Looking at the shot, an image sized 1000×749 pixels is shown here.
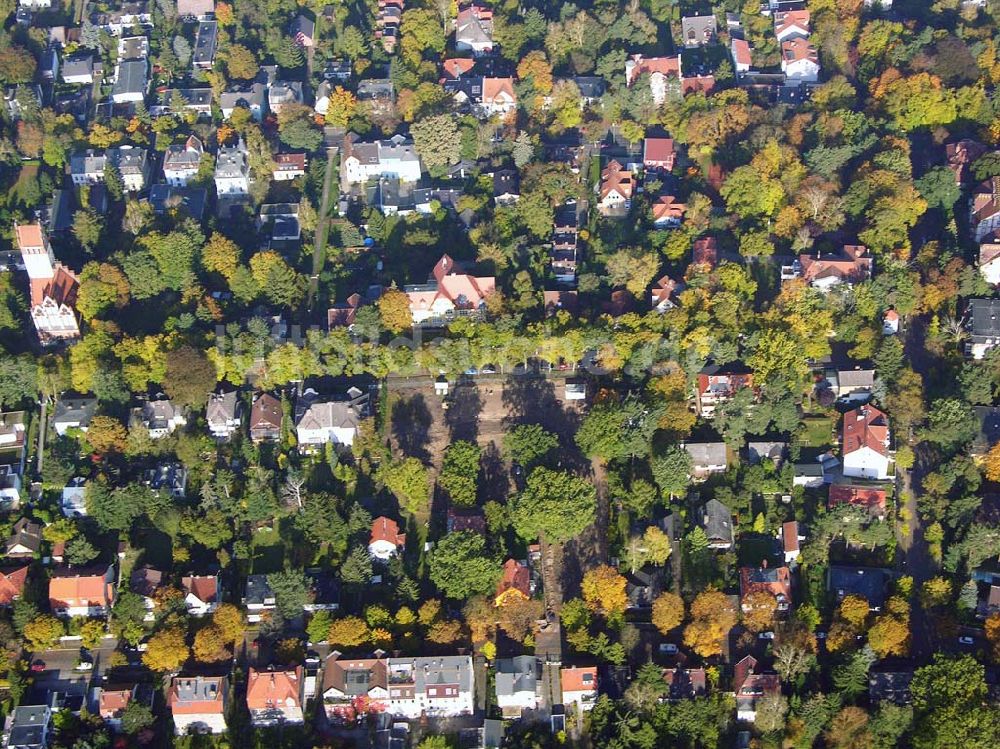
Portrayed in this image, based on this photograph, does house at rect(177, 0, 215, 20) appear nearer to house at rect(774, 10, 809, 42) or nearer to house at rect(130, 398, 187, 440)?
house at rect(130, 398, 187, 440)

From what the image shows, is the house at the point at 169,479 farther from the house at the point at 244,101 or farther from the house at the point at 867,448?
the house at the point at 867,448

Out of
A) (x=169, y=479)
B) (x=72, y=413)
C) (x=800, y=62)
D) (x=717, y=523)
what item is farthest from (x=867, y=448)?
(x=72, y=413)

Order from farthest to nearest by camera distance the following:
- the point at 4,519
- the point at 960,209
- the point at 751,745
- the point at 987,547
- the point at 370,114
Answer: the point at 370,114
the point at 960,209
the point at 4,519
the point at 987,547
the point at 751,745

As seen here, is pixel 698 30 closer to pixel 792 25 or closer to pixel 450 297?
pixel 792 25

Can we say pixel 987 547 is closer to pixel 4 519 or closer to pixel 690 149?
pixel 690 149

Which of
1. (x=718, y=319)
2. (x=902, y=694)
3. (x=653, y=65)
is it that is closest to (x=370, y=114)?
(x=653, y=65)
